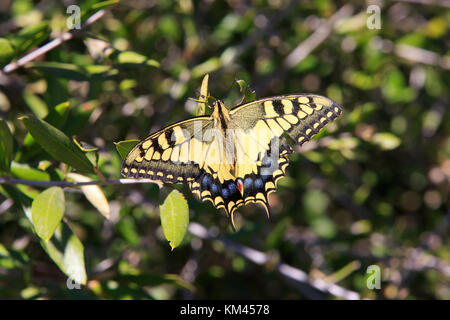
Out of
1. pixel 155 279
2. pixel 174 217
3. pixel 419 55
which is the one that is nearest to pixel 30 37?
pixel 174 217

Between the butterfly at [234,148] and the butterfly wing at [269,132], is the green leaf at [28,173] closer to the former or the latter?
the butterfly at [234,148]

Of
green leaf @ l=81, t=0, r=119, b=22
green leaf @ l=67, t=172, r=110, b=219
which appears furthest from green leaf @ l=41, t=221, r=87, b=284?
green leaf @ l=81, t=0, r=119, b=22

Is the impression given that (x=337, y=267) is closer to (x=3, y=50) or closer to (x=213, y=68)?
(x=213, y=68)

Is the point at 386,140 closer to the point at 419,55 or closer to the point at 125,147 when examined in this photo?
the point at 419,55

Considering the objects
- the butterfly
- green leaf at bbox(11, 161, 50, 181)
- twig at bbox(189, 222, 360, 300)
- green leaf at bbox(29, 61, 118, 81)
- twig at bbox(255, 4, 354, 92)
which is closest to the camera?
the butterfly

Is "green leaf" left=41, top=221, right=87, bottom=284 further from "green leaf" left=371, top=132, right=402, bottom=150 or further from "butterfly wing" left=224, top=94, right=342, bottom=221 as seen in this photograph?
"green leaf" left=371, top=132, right=402, bottom=150

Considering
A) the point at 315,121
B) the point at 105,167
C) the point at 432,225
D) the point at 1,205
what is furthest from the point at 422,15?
the point at 1,205

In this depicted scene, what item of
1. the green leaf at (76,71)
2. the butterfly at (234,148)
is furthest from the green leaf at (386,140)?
the green leaf at (76,71)
